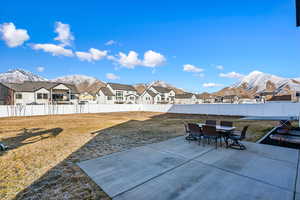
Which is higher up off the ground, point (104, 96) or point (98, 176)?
point (104, 96)

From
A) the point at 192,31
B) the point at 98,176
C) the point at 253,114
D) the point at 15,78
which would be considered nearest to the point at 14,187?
the point at 98,176

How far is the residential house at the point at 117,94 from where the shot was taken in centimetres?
4240

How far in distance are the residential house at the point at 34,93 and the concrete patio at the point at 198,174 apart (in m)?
32.8

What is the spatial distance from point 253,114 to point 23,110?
3170 centimetres

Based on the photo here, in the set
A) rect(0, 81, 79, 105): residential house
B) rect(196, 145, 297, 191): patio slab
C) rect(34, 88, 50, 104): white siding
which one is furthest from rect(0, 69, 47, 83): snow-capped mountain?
rect(196, 145, 297, 191): patio slab

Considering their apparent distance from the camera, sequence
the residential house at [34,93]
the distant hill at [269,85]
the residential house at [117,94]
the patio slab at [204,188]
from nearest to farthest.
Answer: the patio slab at [204,188], the distant hill at [269,85], the residential house at [34,93], the residential house at [117,94]

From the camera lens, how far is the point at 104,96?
1654 inches

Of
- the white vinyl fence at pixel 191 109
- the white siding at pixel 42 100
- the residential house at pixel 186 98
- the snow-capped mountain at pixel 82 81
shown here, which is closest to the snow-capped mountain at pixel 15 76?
the snow-capped mountain at pixel 82 81

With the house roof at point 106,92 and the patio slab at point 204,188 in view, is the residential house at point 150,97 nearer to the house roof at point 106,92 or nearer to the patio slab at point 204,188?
the house roof at point 106,92

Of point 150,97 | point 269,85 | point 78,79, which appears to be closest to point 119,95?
point 150,97

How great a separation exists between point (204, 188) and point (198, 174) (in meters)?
0.58

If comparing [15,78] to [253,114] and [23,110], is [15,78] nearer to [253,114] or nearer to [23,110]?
[23,110]

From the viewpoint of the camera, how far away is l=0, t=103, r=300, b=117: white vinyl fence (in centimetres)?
1573

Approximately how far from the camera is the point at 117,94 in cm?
4488
